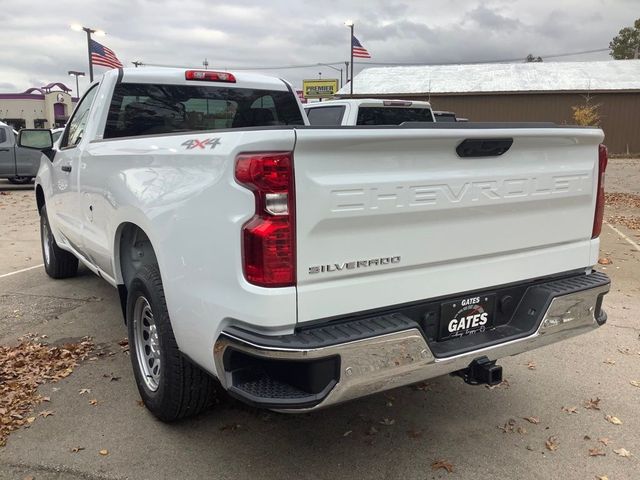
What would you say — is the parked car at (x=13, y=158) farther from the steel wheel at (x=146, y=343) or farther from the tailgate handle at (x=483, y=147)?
the tailgate handle at (x=483, y=147)

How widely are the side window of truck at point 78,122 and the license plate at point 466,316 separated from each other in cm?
330

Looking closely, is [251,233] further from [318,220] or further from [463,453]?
[463,453]

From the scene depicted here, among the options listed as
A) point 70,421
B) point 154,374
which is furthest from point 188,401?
point 70,421

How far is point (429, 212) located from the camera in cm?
264

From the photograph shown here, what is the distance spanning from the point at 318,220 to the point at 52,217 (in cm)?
422

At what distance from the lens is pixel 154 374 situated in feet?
11.3

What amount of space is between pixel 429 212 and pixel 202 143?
1065mm

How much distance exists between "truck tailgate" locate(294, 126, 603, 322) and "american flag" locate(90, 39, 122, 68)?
892 inches

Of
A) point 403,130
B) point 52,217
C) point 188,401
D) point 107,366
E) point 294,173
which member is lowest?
point 107,366

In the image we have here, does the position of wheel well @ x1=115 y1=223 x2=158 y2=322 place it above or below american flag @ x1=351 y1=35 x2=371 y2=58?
below

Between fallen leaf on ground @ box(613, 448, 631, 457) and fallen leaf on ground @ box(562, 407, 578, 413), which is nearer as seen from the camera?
fallen leaf on ground @ box(613, 448, 631, 457)

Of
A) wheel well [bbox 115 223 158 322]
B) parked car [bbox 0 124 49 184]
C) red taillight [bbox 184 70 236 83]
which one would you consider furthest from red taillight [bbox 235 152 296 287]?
parked car [bbox 0 124 49 184]

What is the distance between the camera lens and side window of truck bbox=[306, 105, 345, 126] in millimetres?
9248

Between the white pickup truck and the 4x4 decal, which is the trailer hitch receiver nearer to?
the white pickup truck
